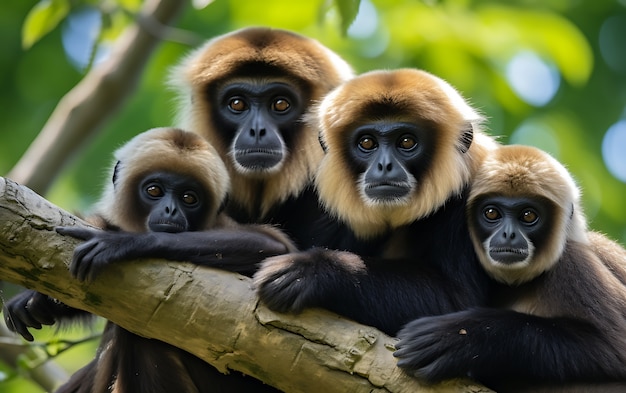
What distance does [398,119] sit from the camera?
22.6 feet

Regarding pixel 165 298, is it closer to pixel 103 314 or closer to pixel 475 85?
pixel 103 314

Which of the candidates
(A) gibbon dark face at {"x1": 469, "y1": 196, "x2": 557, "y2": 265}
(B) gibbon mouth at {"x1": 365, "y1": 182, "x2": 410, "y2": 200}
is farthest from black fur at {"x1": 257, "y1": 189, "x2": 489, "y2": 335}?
(B) gibbon mouth at {"x1": 365, "y1": 182, "x2": 410, "y2": 200}

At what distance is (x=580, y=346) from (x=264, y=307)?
77.6 inches

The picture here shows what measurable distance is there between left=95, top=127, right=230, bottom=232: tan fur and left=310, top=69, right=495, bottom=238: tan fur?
789mm

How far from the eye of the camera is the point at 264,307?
575 cm

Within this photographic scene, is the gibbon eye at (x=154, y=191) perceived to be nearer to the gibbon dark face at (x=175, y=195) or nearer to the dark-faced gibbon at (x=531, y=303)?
the gibbon dark face at (x=175, y=195)

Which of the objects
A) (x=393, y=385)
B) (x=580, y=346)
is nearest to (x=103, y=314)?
(x=393, y=385)

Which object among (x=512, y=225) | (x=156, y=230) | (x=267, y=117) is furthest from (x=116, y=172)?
(x=512, y=225)

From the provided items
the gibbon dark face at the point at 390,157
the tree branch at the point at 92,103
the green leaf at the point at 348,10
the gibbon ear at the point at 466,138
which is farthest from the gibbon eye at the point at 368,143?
the tree branch at the point at 92,103

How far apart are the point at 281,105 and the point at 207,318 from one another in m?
2.65

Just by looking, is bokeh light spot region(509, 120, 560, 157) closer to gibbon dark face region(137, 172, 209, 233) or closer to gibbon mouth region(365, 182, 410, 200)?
gibbon mouth region(365, 182, 410, 200)

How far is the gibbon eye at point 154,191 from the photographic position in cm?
719

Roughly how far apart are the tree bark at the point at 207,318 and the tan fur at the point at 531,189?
3.76ft

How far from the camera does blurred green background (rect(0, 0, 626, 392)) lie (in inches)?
397
